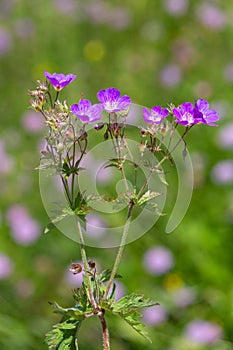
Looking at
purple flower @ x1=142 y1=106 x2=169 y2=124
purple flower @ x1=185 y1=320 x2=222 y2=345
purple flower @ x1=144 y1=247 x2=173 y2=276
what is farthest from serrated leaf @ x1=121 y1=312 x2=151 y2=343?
purple flower @ x1=144 y1=247 x2=173 y2=276

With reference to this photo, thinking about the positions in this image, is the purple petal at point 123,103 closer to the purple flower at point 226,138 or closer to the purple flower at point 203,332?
the purple flower at point 203,332

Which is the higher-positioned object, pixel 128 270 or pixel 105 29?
pixel 105 29

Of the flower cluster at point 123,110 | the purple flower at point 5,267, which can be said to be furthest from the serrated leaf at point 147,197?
the purple flower at point 5,267

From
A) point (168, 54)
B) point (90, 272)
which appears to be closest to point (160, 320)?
point (90, 272)

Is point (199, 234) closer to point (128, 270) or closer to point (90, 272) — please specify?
point (128, 270)

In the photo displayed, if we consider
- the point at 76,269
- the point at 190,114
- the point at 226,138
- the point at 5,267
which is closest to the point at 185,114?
the point at 190,114
